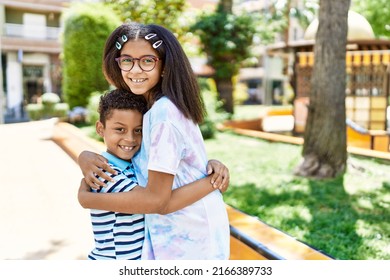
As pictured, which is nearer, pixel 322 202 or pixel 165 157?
pixel 165 157

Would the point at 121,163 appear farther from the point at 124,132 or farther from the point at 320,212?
the point at 320,212

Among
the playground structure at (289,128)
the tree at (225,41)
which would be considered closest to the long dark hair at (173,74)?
the playground structure at (289,128)

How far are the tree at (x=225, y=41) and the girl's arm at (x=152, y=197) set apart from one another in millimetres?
11271

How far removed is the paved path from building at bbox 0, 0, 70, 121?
1178 centimetres

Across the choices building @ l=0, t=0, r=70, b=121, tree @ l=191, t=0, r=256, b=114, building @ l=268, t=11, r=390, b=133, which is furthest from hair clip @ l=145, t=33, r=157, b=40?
building @ l=0, t=0, r=70, b=121

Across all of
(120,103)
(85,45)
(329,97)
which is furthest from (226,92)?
(120,103)

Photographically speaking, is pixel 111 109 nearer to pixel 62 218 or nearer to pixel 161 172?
pixel 161 172

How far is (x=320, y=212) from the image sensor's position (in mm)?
3924

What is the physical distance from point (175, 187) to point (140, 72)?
1.25 ft

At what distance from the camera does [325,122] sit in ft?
17.1

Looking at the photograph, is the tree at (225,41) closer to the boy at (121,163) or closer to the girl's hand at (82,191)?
the boy at (121,163)

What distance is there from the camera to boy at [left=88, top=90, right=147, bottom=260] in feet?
4.88

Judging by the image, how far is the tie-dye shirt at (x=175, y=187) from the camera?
52.5 inches
